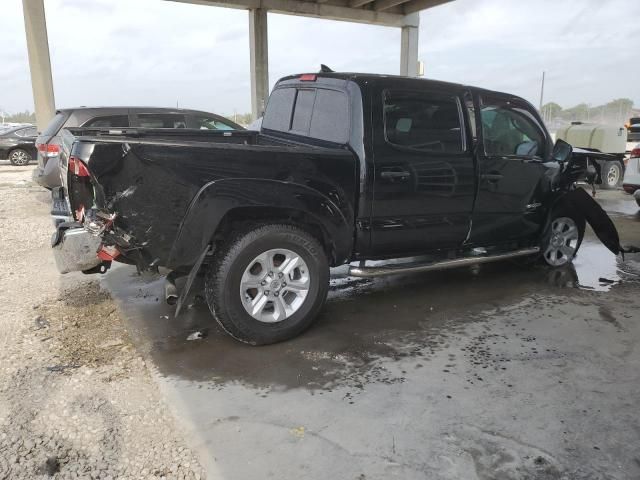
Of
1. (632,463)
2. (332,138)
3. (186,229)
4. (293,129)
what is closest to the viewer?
(632,463)

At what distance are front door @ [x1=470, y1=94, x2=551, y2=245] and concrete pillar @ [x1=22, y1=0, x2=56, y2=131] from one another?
15794 millimetres

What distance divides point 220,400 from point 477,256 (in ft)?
9.36

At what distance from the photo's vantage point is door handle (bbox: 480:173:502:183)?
4.65 metres

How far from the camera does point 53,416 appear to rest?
2.91 metres

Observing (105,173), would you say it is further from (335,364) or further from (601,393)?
(601,393)

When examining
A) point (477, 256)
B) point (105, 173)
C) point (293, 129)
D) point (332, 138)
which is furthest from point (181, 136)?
point (477, 256)

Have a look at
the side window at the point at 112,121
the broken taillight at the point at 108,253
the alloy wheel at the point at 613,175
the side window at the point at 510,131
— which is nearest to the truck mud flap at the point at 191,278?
the broken taillight at the point at 108,253

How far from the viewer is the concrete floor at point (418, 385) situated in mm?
2580

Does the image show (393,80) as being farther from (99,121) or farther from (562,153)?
(99,121)

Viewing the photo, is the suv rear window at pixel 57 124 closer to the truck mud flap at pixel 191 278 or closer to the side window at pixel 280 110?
the side window at pixel 280 110

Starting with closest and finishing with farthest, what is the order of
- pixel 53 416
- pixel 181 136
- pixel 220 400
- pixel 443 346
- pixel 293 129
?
pixel 53 416
pixel 220 400
pixel 443 346
pixel 293 129
pixel 181 136

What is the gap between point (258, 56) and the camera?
19953 mm

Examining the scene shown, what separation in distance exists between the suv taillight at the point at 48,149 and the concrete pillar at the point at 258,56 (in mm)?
12650

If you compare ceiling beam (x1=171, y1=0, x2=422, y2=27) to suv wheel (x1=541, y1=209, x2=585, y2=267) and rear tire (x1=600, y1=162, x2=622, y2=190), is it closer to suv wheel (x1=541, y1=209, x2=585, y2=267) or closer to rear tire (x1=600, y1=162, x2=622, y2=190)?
rear tire (x1=600, y1=162, x2=622, y2=190)
